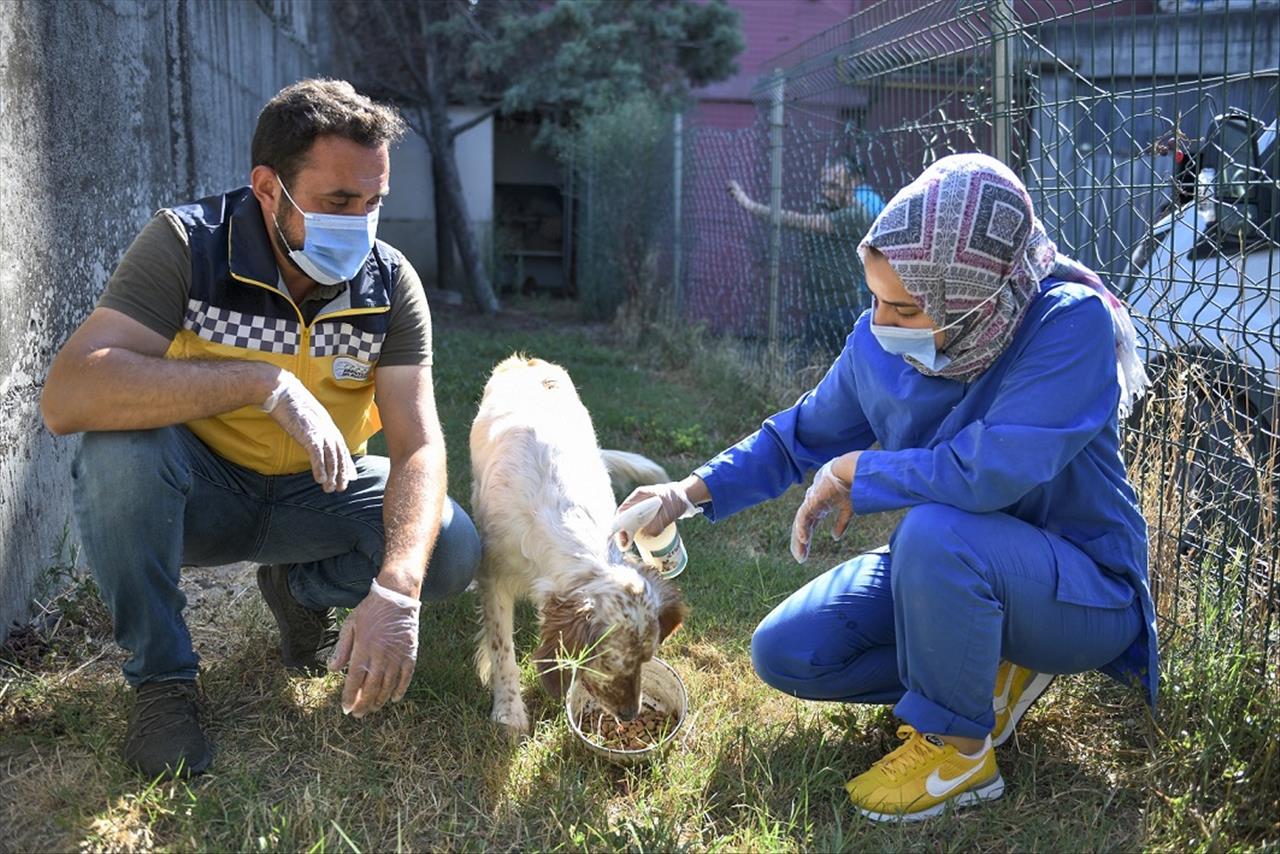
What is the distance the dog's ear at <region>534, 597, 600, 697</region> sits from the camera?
9.54 feet

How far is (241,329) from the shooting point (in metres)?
2.85

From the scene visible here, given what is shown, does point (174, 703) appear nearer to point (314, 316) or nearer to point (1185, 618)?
point (314, 316)

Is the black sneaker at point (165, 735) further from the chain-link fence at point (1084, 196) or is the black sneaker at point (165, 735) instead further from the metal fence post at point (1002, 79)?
the metal fence post at point (1002, 79)

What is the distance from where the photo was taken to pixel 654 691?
3.12 m

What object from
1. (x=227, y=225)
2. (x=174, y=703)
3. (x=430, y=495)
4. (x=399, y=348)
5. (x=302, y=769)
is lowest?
(x=302, y=769)

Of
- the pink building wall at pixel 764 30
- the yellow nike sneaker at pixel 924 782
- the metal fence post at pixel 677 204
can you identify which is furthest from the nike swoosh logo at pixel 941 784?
the pink building wall at pixel 764 30

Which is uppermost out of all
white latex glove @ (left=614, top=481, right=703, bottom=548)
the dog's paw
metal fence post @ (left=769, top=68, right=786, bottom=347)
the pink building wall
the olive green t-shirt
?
the pink building wall

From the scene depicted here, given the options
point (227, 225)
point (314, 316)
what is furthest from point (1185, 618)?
Result: point (227, 225)

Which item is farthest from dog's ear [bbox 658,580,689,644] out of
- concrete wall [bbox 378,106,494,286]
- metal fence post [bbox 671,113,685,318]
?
concrete wall [bbox 378,106,494,286]

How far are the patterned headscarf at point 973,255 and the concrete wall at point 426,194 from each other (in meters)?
12.0

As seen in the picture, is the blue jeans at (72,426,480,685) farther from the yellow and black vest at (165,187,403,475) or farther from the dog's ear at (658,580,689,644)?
the dog's ear at (658,580,689,644)

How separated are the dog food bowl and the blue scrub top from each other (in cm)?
51

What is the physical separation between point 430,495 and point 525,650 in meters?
0.93

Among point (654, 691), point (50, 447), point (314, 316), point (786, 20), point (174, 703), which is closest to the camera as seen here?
point (174, 703)
